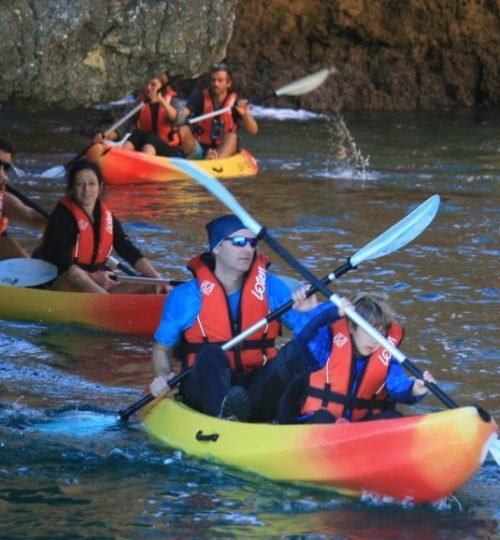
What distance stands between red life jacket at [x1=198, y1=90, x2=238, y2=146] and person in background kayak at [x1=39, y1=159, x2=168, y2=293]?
5566mm

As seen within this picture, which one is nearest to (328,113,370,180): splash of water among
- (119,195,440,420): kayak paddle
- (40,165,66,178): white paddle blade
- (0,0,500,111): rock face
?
(0,0,500,111): rock face

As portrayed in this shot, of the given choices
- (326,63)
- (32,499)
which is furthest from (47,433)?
(326,63)

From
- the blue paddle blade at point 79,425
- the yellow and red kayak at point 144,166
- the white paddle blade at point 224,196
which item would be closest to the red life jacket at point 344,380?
the white paddle blade at point 224,196

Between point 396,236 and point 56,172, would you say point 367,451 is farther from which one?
point 56,172

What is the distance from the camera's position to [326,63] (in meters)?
18.6

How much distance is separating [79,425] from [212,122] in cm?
773

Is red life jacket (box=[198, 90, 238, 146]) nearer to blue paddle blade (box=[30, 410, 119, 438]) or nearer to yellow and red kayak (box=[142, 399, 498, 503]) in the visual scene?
blue paddle blade (box=[30, 410, 119, 438])

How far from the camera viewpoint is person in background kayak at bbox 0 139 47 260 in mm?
8477

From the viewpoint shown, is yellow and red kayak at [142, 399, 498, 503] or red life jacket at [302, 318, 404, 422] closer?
yellow and red kayak at [142, 399, 498, 503]

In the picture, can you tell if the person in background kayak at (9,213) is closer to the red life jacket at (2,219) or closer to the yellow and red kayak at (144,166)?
the red life jacket at (2,219)

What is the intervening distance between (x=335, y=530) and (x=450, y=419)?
54 cm

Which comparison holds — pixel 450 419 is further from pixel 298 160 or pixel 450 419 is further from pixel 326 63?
pixel 326 63

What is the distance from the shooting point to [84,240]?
308 inches

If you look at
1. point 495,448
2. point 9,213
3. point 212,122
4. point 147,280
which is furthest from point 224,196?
point 212,122
